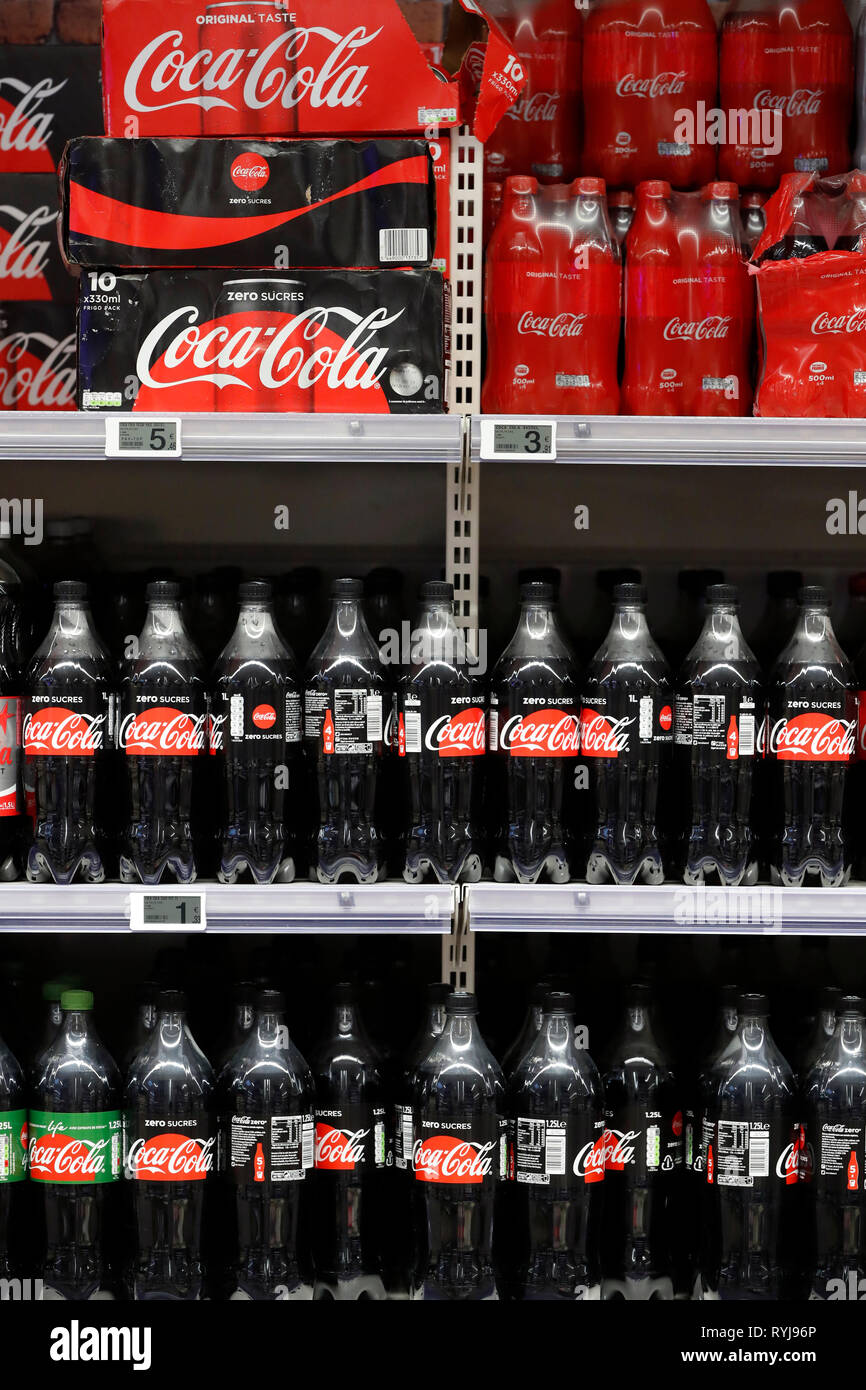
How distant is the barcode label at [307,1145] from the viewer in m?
2.15

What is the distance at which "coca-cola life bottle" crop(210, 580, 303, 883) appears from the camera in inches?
86.1

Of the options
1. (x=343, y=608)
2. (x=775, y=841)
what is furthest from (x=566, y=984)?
(x=343, y=608)

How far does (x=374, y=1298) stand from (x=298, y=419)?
1.51 m

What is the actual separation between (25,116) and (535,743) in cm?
170

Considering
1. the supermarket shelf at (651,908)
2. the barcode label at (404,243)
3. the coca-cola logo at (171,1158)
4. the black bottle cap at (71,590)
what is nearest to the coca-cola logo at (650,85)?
the barcode label at (404,243)

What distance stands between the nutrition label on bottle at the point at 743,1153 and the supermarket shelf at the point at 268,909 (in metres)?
0.59

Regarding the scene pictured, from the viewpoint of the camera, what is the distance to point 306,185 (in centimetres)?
220

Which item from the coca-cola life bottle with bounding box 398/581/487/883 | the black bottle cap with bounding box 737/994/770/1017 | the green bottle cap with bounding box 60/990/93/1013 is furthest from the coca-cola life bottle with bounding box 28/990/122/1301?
the black bottle cap with bounding box 737/994/770/1017

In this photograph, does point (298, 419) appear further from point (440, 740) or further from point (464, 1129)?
point (464, 1129)

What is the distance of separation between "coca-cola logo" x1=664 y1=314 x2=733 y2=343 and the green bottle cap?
1540 mm

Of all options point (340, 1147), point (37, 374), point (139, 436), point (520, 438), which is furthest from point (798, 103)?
point (340, 1147)

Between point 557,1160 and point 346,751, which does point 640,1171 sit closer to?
point 557,1160

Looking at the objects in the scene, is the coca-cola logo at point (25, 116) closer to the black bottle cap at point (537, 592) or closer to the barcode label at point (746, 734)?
the black bottle cap at point (537, 592)

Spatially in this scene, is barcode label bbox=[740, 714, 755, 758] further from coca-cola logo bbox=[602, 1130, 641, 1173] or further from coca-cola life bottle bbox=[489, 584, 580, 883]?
coca-cola logo bbox=[602, 1130, 641, 1173]
